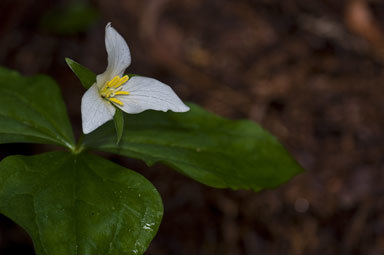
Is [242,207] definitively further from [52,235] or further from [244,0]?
[244,0]

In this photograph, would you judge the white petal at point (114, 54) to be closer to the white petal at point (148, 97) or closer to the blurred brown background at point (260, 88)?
the white petal at point (148, 97)

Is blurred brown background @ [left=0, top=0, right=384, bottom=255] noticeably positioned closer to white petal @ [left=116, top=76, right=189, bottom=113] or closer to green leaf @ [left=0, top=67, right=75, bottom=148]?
green leaf @ [left=0, top=67, right=75, bottom=148]

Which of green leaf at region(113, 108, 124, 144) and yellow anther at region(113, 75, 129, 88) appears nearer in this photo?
green leaf at region(113, 108, 124, 144)

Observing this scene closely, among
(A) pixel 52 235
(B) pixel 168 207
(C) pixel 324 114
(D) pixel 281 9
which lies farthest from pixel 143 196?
(D) pixel 281 9

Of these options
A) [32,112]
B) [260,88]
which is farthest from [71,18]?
[32,112]

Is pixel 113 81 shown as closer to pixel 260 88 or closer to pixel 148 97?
pixel 148 97

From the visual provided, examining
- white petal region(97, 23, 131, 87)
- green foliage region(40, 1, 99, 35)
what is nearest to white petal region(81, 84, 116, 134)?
white petal region(97, 23, 131, 87)

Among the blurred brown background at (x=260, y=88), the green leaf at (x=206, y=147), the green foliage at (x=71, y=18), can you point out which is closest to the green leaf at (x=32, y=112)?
the green leaf at (x=206, y=147)
